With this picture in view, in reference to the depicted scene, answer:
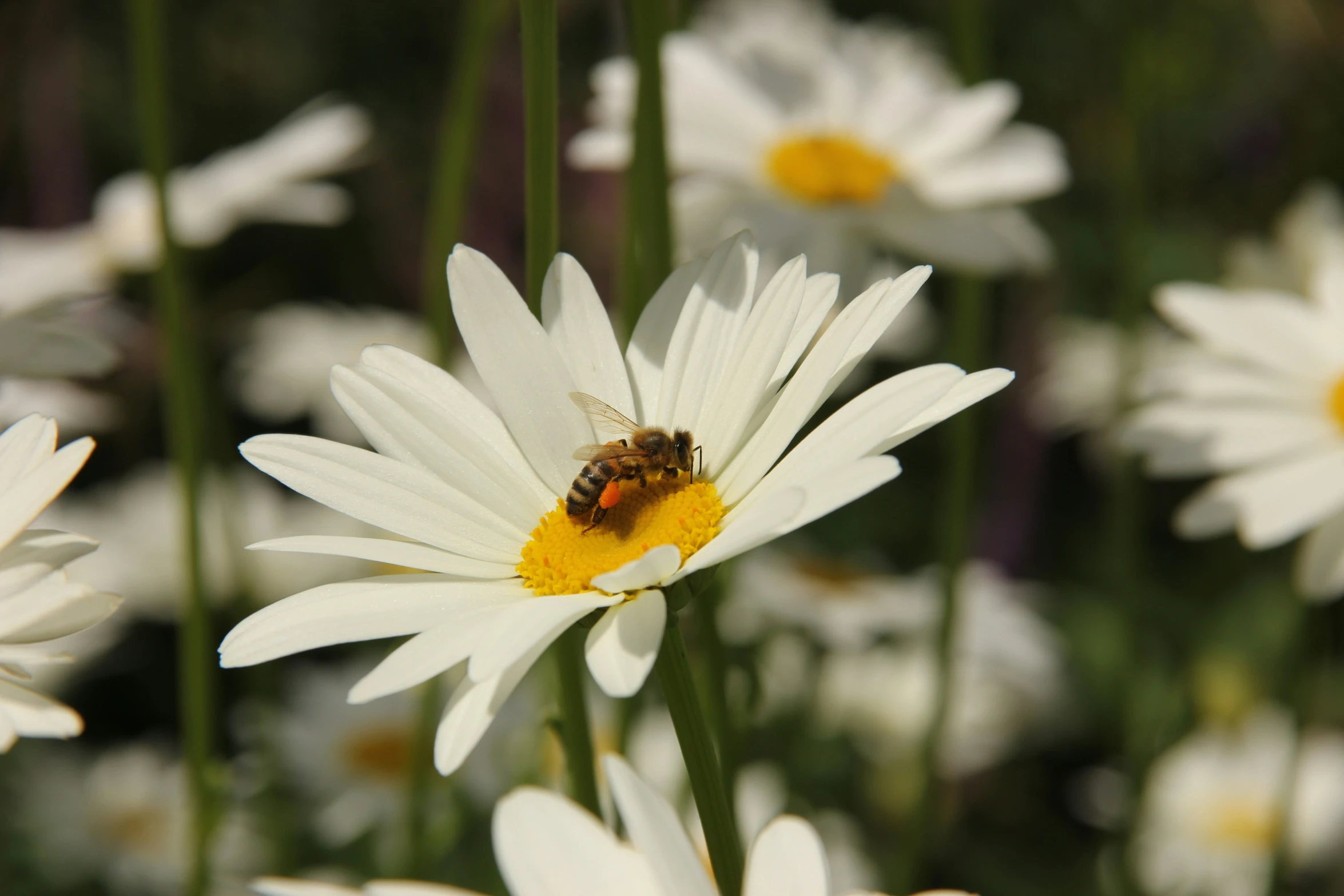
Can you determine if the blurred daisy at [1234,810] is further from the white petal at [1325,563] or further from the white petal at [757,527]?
the white petal at [757,527]

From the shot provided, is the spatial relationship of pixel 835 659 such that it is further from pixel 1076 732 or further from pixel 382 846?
pixel 382 846

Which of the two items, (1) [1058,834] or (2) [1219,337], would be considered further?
(1) [1058,834]

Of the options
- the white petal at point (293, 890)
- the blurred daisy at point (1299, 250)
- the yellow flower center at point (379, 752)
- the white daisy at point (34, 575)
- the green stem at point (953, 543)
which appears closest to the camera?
the white petal at point (293, 890)

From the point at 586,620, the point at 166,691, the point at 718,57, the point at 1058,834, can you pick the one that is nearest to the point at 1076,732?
the point at 1058,834

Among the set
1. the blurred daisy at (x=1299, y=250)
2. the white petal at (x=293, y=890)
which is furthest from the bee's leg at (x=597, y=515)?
the blurred daisy at (x=1299, y=250)

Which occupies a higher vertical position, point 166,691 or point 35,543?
point 166,691

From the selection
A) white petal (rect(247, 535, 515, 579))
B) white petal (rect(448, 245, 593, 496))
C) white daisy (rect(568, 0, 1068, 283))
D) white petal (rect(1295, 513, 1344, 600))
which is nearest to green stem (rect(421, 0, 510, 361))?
white daisy (rect(568, 0, 1068, 283))

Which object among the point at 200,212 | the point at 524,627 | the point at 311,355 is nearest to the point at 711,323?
the point at 524,627
